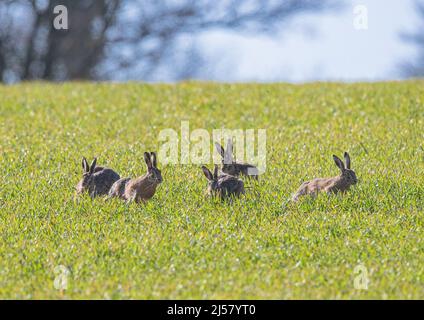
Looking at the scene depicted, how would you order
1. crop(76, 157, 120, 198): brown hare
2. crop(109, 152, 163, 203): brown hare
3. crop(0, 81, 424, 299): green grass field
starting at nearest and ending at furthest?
crop(0, 81, 424, 299): green grass field < crop(109, 152, 163, 203): brown hare < crop(76, 157, 120, 198): brown hare

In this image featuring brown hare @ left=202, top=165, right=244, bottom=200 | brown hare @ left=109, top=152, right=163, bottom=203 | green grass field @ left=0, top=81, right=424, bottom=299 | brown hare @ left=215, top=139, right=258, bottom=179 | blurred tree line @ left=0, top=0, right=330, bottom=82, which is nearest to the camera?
green grass field @ left=0, top=81, right=424, bottom=299

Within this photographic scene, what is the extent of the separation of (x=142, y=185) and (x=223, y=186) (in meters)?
0.92

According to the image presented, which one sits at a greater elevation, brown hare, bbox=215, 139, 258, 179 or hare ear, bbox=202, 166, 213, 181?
brown hare, bbox=215, 139, 258, 179

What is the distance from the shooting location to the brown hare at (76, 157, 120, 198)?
39.2ft

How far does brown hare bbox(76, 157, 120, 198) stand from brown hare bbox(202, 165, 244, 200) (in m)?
1.18

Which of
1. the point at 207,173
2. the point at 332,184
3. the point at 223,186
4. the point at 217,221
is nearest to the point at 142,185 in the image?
the point at 207,173

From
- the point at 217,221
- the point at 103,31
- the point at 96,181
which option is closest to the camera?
the point at 217,221

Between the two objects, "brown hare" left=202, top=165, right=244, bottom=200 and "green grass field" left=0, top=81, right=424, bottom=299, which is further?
"brown hare" left=202, top=165, right=244, bottom=200

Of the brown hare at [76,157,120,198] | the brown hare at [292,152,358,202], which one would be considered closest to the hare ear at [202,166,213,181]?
the brown hare at [292,152,358,202]

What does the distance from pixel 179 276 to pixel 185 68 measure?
3294 centimetres

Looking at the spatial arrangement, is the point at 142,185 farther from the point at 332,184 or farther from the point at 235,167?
the point at 332,184

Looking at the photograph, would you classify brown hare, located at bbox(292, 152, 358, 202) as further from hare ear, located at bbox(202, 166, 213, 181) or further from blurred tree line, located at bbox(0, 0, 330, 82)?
blurred tree line, located at bbox(0, 0, 330, 82)

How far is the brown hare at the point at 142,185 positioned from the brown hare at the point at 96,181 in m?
0.22

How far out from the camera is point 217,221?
11.0 meters
